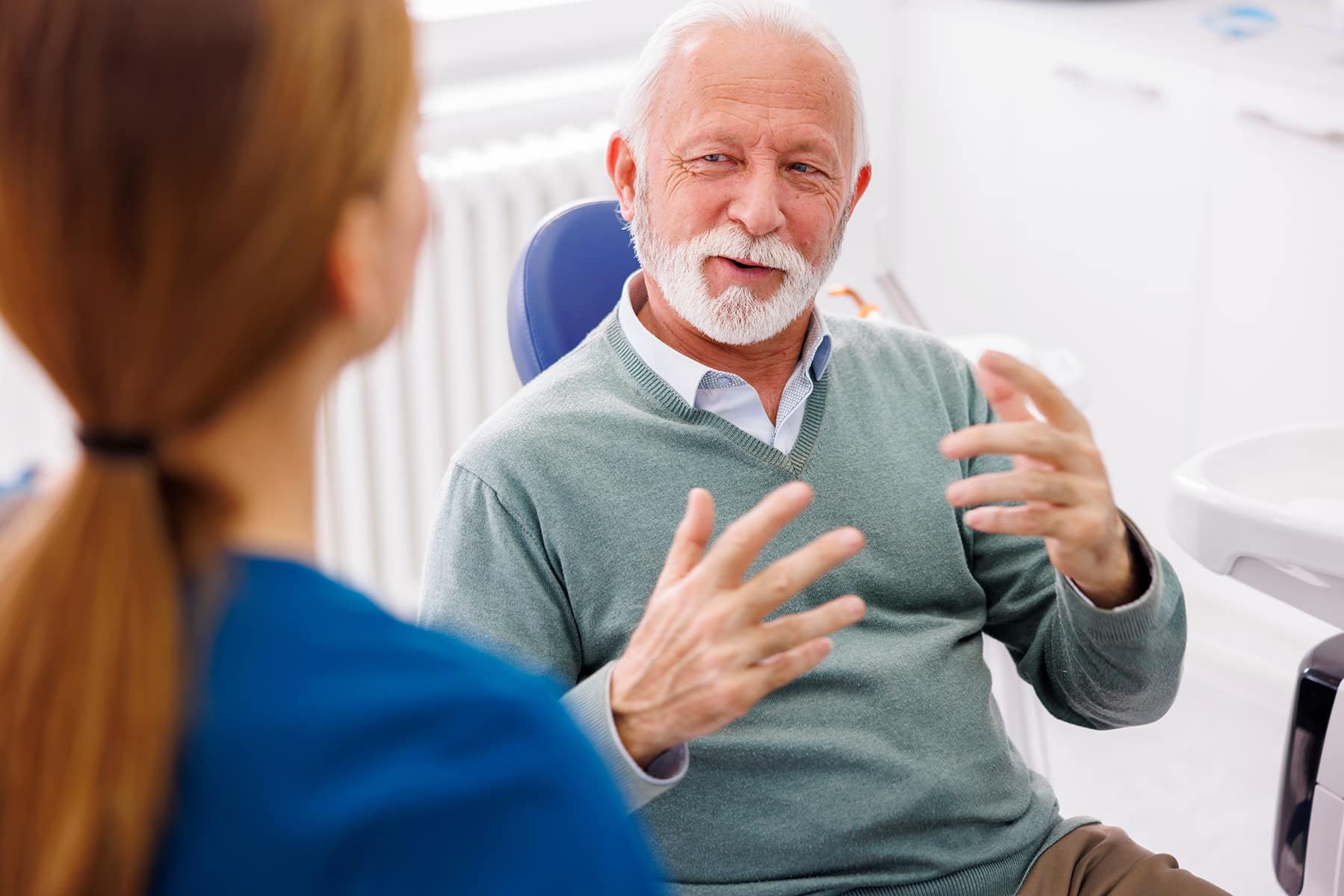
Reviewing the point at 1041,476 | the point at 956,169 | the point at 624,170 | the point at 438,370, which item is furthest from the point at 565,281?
the point at 956,169

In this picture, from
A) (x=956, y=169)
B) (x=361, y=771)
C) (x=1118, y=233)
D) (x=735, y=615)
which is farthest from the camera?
(x=956, y=169)

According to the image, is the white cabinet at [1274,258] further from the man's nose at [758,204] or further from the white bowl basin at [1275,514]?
the man's nose at [758,204]

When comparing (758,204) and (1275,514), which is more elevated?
(758,204)

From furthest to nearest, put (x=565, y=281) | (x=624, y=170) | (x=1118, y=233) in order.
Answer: (x=1118, y=233)
(x=565, y=281)
(x=624, y=170)

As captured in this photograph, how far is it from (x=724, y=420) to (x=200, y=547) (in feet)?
2.72

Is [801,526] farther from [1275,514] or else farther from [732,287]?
[1275,514]

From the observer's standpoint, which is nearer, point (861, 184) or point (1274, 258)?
point (861, 184)

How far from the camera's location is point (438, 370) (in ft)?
8.68

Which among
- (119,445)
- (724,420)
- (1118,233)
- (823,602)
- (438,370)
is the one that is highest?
(119,445)

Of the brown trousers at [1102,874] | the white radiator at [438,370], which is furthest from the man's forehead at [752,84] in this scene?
the white radiator at [438,370]

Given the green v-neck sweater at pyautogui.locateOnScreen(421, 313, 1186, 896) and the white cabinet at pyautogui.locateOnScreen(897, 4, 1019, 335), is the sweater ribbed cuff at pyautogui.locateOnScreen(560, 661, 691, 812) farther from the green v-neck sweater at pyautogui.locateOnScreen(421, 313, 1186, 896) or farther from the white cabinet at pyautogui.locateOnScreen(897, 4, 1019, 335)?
the white cabinet at pyautogui.locateOnScreen(897, 4, 1019, 335)

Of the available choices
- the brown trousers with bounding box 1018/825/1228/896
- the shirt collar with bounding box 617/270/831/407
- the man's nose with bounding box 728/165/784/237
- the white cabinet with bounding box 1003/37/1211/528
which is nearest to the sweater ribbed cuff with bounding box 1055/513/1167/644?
the brown trousers with bounding box 1018/825/1228/896

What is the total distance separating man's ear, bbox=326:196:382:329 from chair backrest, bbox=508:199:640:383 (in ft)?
3.37

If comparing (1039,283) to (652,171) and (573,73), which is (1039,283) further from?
(652,171)
